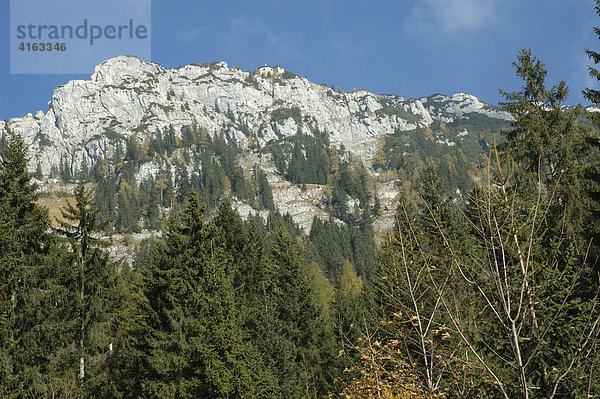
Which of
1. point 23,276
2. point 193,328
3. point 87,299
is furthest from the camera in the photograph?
point 87,299

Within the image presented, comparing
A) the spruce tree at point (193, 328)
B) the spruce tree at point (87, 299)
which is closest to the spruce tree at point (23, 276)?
the spruce tree at point (87, 299)

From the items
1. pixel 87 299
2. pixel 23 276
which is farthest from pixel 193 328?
pixel 23 276

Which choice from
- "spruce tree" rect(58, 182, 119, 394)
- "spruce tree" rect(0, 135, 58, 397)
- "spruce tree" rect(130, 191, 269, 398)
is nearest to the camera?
"spruce tree" rect(130, 191, 269, 398)

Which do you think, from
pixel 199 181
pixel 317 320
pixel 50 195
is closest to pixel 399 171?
pixel 199 181

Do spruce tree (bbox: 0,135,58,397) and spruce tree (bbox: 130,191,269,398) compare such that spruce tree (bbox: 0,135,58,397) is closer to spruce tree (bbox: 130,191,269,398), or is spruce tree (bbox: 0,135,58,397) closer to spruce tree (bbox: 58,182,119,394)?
spruce tree (bbox: 58,182,119,394)

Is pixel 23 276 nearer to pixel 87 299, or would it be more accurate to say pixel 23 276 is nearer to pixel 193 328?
pixel 87 299

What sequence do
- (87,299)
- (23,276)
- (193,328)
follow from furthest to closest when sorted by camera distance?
(87,299)
(193,328)
(23,276)

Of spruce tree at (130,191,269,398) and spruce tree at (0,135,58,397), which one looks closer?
spruce tree at (130,191,269,398)

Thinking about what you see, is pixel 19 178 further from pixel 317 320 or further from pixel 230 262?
pixel 317 320

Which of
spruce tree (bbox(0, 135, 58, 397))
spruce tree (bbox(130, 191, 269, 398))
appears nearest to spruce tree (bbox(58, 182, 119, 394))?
spruce tree (bbox(0, 135, 58, 397))

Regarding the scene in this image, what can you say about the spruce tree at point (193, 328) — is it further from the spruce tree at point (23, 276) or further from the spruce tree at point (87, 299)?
the spruce tree at point (23, 276)

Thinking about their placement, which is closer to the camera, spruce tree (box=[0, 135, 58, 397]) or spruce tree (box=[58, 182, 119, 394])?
spruce tree (box=[0, 135, 58, 397])

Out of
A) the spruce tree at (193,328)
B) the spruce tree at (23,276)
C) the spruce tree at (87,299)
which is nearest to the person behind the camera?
the spruce tree at (193,328)

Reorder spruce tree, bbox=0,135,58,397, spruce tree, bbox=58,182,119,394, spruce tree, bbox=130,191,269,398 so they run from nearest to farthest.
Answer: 1. spruce tree, bbox=130,191,269,398
2. spruce tree, bbox=0,135,58,397
3. spruce tree, bbox=58,182,119,394
